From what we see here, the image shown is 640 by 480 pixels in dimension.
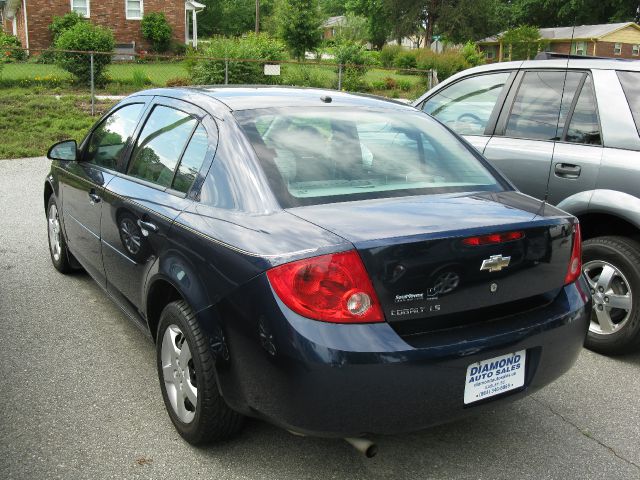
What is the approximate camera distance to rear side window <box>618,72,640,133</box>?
420 cm

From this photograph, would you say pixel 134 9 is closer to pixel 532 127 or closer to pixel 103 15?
pixel 103 15

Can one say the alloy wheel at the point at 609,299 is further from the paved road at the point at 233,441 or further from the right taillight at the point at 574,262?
the right taillight at the point at 574,262

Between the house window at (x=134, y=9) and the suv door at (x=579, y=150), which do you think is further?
the house window at (x=134, y=9)

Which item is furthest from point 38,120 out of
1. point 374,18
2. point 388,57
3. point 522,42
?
point 374,18

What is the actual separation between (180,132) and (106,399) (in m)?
1.46

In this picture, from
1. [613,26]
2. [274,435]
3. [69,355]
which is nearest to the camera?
[274,435]

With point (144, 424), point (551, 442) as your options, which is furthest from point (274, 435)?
point (551, 442)

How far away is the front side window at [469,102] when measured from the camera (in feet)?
17.0

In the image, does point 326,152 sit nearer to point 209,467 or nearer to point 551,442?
point 209,467

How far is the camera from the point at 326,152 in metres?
3.19

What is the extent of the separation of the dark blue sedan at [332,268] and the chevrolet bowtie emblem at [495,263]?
0.04ft

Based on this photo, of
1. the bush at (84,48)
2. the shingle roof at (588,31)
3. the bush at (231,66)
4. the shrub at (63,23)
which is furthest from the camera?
the shingle roof at (588,31)

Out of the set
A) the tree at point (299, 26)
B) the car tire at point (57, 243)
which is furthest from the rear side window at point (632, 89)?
the tree at point (299, 26)

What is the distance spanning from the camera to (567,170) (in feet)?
14.5
